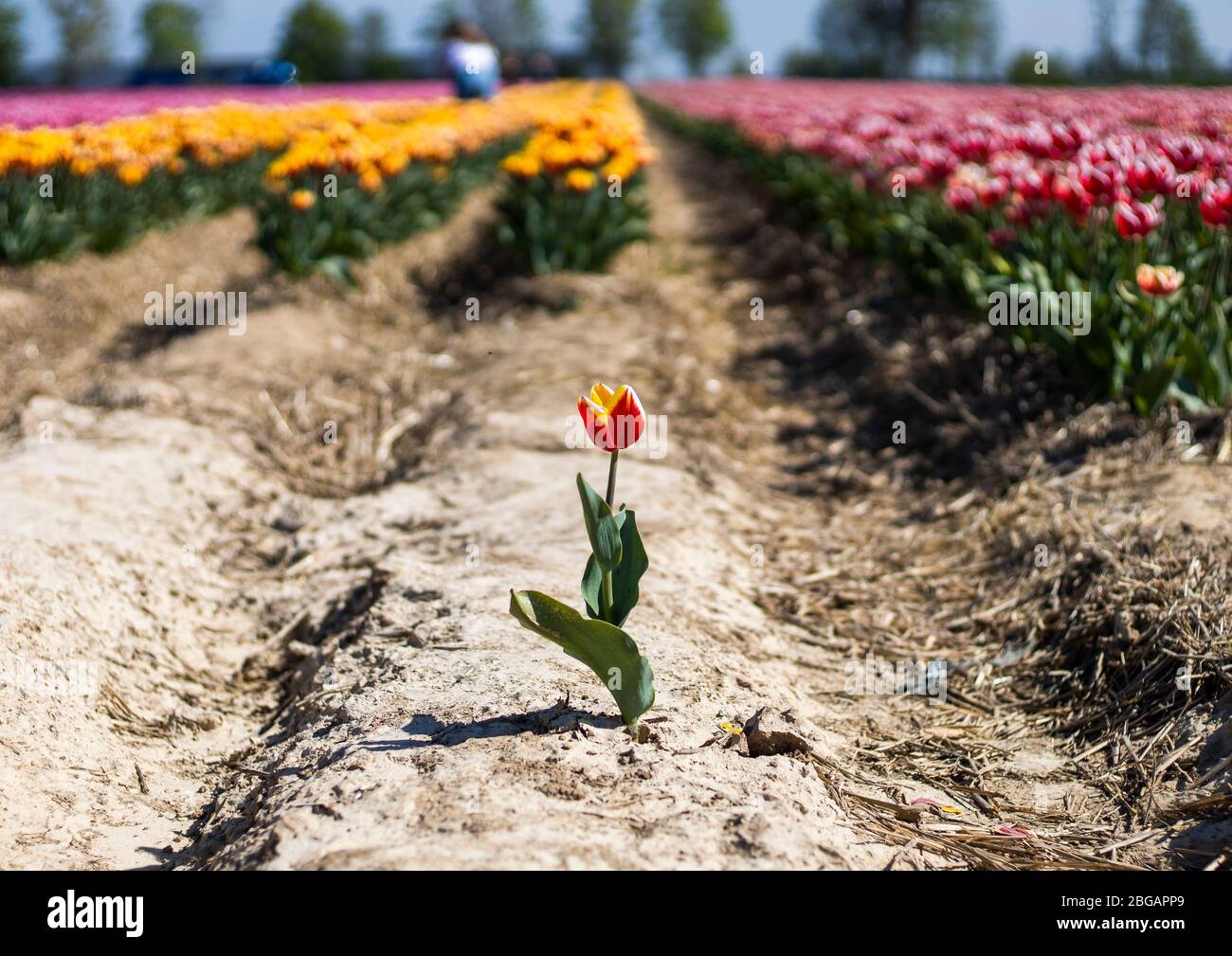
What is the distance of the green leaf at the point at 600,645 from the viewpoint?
2.08 m

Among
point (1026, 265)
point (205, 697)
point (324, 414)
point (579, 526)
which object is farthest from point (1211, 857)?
point (324, 414)

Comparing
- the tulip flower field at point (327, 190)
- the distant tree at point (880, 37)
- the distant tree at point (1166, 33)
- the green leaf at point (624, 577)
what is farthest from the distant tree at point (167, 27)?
the green leaf at point (624, 577)

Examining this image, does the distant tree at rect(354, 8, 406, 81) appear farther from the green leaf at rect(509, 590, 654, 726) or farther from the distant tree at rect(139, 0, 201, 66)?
the green leaf at rect(509, 590, 654, 726)

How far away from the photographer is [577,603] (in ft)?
9.71

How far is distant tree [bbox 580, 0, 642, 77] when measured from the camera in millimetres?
83375

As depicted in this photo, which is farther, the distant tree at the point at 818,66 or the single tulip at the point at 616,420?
the distant tree at the point at 818,66

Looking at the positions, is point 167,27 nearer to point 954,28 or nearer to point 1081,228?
point 954,28

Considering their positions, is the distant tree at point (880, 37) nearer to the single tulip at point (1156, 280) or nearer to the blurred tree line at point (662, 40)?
the blurred tree line at point (662, 40)

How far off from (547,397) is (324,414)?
1100 millimetres

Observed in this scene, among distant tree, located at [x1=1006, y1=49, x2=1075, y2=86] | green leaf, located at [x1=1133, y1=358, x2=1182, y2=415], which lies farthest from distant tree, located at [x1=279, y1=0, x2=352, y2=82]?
green leaf, located at [x1=1133, y1=358, x2=1182, y2=415]

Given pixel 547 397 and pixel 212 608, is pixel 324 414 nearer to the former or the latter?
pixel 547 397

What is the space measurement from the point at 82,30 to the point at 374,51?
18908 mm

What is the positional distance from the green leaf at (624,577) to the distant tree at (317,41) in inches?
2357

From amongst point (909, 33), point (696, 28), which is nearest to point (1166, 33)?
point (909, 33)
